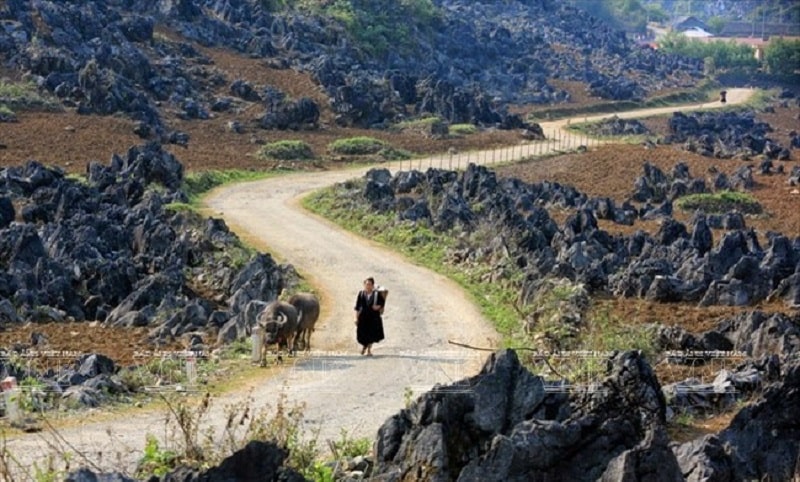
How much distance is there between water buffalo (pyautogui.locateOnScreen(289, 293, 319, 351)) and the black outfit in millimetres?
722

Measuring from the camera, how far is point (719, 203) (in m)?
45.1

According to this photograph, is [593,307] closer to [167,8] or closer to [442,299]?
[442,299]

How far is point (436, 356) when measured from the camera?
20547mm

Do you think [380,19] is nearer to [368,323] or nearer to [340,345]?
[340,345]

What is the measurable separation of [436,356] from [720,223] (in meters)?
21.8

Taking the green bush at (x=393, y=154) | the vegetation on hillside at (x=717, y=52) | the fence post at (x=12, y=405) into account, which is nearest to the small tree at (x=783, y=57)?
A: the vegetation on hillside at (x=717, y=52)

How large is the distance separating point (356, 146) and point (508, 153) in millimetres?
6633

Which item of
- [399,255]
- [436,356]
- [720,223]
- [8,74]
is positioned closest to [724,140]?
[720,223]

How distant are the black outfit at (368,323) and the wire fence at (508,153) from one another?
26.7 metres

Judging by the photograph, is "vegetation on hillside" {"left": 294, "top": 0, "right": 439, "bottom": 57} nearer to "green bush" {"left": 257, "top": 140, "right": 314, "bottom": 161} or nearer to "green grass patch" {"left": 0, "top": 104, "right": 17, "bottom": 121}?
"green bush" {"left": 257, "top": 140, "right": 314, "bottom": 161}

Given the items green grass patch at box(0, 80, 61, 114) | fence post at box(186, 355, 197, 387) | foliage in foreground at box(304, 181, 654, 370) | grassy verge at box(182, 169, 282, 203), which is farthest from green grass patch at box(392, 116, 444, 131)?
fence post at box(186, 355, 197, 387)

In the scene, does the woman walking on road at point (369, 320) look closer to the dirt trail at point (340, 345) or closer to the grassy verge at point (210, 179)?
the dirt trail at point (340, 345)

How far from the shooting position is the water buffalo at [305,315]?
67.5 ft

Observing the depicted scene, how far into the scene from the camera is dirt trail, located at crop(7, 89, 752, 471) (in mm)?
15405
